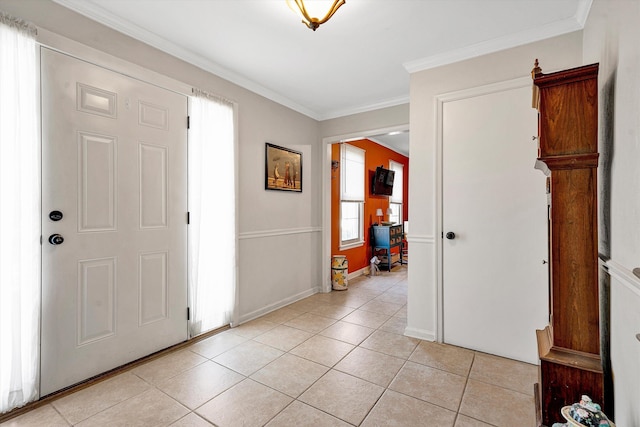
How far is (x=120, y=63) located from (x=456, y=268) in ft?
10.3

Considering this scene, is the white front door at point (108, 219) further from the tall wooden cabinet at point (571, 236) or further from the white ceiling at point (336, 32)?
the tall wooden cabinet at point (571, 236)

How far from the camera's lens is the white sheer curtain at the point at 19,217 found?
170 centimetres

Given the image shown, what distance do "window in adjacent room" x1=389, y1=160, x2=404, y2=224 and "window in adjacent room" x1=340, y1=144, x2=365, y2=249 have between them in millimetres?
1687

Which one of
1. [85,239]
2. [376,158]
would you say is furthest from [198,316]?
[376,158]

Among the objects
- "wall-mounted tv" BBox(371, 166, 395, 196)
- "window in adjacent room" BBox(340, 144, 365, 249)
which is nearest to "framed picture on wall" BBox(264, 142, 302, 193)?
"window in adjacent room" BBox(340, 144, 365, 249)

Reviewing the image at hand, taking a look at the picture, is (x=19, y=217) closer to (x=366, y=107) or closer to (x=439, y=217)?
(x=439, y=217)

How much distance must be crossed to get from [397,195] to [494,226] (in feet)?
16.6

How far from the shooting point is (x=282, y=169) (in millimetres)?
3725

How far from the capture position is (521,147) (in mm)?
2352

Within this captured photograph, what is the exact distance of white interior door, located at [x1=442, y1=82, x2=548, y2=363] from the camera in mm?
2322

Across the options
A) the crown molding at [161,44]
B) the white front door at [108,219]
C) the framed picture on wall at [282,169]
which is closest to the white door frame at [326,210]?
the framed picture on wall at [282,169]

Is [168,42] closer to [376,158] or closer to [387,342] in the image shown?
[387,342]

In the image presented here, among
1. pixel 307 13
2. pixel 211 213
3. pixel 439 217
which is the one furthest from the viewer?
pixel 211 213

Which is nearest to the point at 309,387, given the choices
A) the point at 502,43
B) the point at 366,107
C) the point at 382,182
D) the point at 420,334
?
the point at 420,334
